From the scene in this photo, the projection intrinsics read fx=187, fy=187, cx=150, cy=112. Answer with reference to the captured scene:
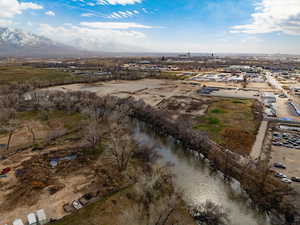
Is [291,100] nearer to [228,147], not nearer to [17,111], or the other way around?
[228,147]

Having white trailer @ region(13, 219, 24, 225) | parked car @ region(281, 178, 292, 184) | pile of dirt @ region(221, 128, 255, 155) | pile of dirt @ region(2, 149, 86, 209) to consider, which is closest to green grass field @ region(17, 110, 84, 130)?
pile of dirt @ region(2, 149, 86, 209)

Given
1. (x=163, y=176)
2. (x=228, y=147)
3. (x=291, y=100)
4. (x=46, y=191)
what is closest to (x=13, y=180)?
(x=46, y=191)

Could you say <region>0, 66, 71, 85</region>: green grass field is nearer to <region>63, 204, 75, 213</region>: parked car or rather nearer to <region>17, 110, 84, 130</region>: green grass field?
<region>17, 110, 84, 130</region>: green grass field

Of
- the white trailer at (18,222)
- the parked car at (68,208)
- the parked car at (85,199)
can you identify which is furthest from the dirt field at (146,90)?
the white trailer at (18,222)

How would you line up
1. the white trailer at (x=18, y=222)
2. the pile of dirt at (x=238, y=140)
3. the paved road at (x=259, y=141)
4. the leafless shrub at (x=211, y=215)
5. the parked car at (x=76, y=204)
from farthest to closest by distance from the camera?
the pile of dirt at (x=238, y=140), the paved road at (x=259, y=141), the parked car at (x=76, y=204), the leafless shrub at (x=211, y=215), the white trailer at (x=18, y=222)

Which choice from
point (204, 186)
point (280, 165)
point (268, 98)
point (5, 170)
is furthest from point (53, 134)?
point (268, 98)

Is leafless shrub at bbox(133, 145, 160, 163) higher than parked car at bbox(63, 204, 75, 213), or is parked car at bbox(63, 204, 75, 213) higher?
leafless shrub at bbox(133, 145, 160, 163)

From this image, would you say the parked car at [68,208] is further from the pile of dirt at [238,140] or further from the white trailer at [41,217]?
the pile of dirt at [238,140]
